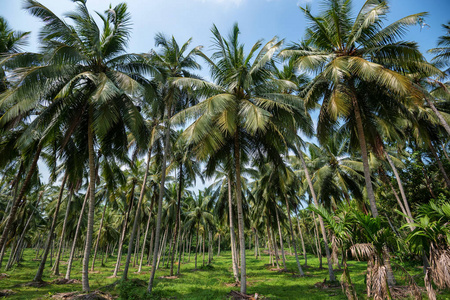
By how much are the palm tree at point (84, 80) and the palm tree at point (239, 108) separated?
2680mm

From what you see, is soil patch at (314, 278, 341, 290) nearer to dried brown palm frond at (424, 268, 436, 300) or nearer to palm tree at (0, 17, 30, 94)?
dried brown palm frond at (424, 268, 436, 300)

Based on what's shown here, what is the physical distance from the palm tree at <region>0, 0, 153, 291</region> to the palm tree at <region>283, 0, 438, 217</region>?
7.76 metres

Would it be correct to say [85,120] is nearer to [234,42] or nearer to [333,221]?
[234,42]

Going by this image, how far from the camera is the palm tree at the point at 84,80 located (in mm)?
8844

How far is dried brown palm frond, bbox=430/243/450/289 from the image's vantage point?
5.61 meters

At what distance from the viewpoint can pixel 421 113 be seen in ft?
47.3

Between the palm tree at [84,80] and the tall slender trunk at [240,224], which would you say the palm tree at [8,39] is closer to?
the palm tree at [84,80]

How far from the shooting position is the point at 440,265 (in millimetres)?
5754

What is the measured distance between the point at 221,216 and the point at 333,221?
1822 cm

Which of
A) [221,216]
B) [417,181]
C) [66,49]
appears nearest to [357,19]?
[66,49]

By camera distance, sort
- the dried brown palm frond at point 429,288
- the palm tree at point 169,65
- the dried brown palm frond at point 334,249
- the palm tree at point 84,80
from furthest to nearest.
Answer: the palm tree at point 169,65 → the palm tree at point 84,80 → the dried brown palm frond at point 334,249 → the dried brown palm frond at point 429,288

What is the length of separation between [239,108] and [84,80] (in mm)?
6999

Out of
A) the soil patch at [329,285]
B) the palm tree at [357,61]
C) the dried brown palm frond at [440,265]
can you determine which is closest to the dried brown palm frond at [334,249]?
the dried brown palm frond at [440,265]

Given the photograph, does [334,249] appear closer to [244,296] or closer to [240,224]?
[244,296]
